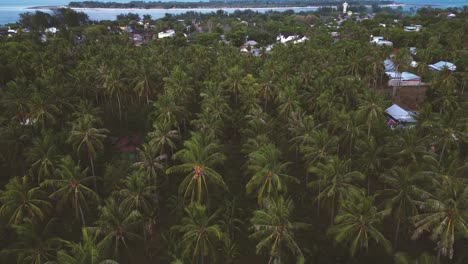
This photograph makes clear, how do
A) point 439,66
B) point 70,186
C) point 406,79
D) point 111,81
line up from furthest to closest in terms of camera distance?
point 439,66 < point 406,79 < point 111,81 < point 70,186

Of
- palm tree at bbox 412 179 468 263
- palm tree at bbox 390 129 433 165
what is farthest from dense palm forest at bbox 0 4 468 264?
palm tree at bbox 390 129 433 165

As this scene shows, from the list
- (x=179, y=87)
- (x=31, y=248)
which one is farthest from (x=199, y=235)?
(x=179, y=87)

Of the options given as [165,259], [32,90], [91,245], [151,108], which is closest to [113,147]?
[151,108]

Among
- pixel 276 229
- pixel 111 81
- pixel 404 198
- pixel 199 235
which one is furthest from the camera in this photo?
pixel 111 81

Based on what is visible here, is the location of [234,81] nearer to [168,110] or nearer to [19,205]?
[168,110]

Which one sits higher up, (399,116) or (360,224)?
(360,224)

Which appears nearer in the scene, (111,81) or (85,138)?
(85,138)

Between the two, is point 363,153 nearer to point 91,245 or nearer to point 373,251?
point 373,251
